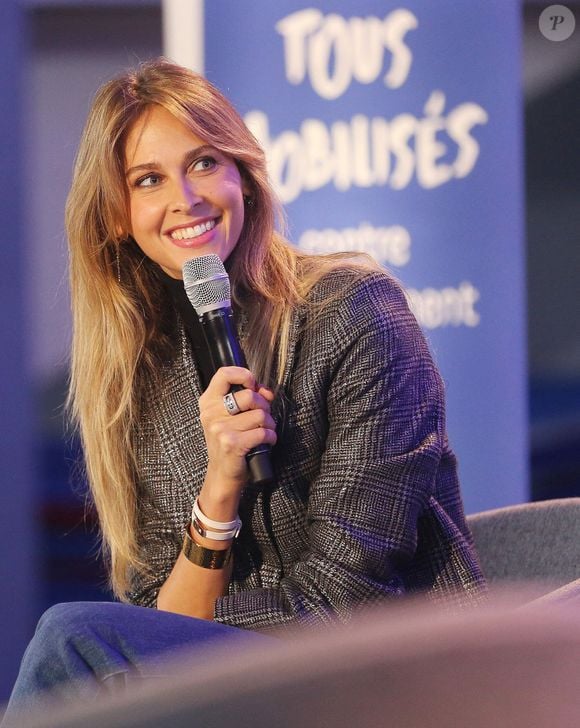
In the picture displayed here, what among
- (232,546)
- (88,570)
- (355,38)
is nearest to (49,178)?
(88,570)

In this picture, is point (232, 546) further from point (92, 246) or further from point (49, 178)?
point (49, 178)

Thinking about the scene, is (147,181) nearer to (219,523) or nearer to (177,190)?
(177,190)

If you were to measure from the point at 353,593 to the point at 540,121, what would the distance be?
162 inches

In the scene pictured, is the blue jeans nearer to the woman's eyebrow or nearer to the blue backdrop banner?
the woman's eyebrow

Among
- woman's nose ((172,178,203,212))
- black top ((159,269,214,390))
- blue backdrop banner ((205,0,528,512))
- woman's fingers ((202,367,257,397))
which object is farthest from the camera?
blue backdrop banner ((205,0,528,512))

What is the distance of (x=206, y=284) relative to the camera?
1.54 m

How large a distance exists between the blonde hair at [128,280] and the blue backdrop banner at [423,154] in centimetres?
77

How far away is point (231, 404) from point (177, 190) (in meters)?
0.39

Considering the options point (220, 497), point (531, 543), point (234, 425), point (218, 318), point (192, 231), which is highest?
point (192, 231)

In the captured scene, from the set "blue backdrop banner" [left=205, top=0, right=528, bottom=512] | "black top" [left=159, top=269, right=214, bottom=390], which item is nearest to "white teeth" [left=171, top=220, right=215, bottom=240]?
"black top" [left=159, top=269, right=214, bottom=390]

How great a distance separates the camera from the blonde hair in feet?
5.64

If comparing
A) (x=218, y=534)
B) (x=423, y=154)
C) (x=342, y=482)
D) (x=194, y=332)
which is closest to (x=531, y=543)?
(x=342, y=482)

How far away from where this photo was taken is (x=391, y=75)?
2.66 m

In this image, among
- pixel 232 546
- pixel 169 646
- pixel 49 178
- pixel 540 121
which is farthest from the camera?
pixel 540 121
